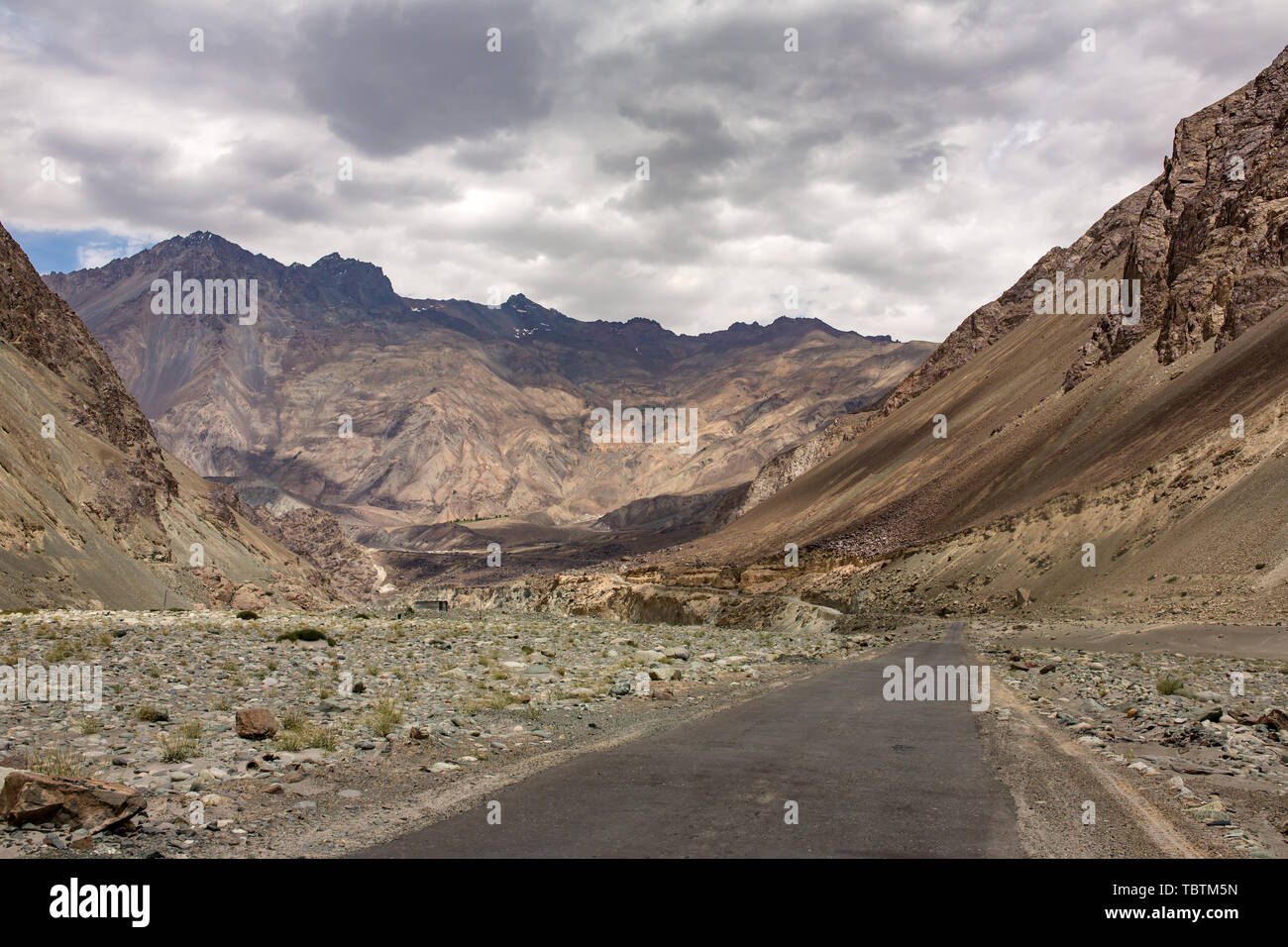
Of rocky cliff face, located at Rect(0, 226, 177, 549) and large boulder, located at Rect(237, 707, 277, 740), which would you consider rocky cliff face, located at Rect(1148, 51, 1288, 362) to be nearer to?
large boulder, located at Rect(237, 707, 277, 740)

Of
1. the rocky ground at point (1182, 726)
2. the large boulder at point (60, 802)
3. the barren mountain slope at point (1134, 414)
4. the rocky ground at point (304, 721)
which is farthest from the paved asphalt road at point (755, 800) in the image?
the barren mountain slope at point (1134, 414)

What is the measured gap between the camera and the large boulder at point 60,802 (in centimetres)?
726

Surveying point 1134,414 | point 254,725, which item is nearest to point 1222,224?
point 1134,414

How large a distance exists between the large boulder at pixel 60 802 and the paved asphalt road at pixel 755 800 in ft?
7.93

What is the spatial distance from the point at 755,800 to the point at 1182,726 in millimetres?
8910

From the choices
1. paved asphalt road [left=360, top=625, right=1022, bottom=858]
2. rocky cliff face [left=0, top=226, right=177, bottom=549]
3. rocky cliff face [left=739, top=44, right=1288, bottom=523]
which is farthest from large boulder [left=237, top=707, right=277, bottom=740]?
rocky cliff face [left=739, top=44, right=1288, bottom=523]

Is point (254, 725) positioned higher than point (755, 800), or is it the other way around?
point (254, 725)

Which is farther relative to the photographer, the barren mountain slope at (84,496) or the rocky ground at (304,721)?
the barren mountain slope at (84,496)

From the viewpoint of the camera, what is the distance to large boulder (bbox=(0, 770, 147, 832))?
726 centimetres

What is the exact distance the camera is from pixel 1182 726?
13.9 meters

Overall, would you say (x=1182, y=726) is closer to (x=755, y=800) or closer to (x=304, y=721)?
(x=755, y=800)

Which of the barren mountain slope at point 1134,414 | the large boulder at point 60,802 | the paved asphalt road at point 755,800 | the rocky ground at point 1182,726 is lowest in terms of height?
the rocky ground at point 1182,726

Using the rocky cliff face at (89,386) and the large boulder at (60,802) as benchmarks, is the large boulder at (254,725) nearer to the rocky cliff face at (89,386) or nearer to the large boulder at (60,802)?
the large boulder at (60,802)

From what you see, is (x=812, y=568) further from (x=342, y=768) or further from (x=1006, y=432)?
(x=342, y=768)
